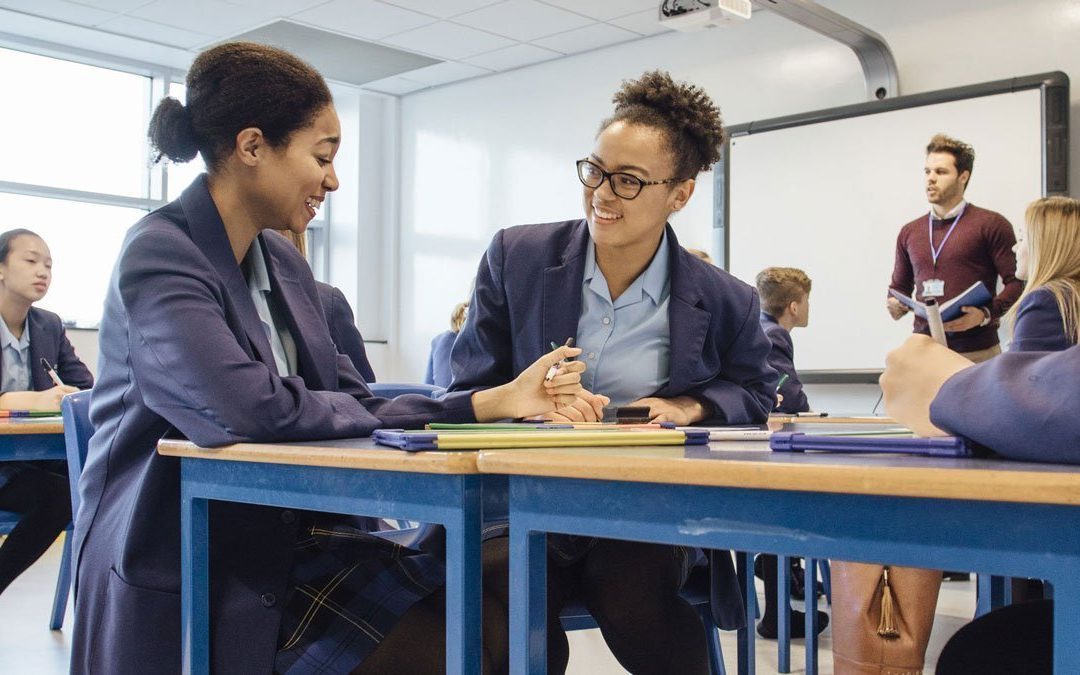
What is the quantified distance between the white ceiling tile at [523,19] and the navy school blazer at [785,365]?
8.58 ft

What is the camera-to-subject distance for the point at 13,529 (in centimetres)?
292

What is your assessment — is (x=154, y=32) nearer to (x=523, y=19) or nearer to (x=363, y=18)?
(x=363, y=18)

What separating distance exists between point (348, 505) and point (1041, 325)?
2.20 metres

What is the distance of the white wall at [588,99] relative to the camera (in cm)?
Answer: 523

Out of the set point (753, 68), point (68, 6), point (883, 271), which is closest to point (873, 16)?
point (753, 68)

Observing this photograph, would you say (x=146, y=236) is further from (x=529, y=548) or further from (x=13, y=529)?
(x=13, y=529)

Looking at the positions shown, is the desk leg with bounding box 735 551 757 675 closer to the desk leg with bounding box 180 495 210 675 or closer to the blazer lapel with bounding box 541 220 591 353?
the blazer lapel with bounding box 541 220 591 353

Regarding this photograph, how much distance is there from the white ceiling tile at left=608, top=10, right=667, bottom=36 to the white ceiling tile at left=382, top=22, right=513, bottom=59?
0.73 m

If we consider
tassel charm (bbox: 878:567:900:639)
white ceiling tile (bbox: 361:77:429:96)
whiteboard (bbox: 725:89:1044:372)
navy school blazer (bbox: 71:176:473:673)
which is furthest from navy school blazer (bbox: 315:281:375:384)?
white ceiling tile (bbox: 361:77:429:96)

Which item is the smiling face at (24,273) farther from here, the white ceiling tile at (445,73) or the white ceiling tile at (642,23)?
the white ceiling tile at (445,73)

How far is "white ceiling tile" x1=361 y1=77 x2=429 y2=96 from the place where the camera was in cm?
760

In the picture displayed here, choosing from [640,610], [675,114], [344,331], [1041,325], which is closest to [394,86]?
[1041,325]

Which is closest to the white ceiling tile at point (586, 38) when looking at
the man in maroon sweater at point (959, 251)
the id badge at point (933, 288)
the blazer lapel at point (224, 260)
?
the man in maroon sweater at point (959, 251)

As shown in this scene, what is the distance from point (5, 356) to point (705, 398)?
9.77 ft
